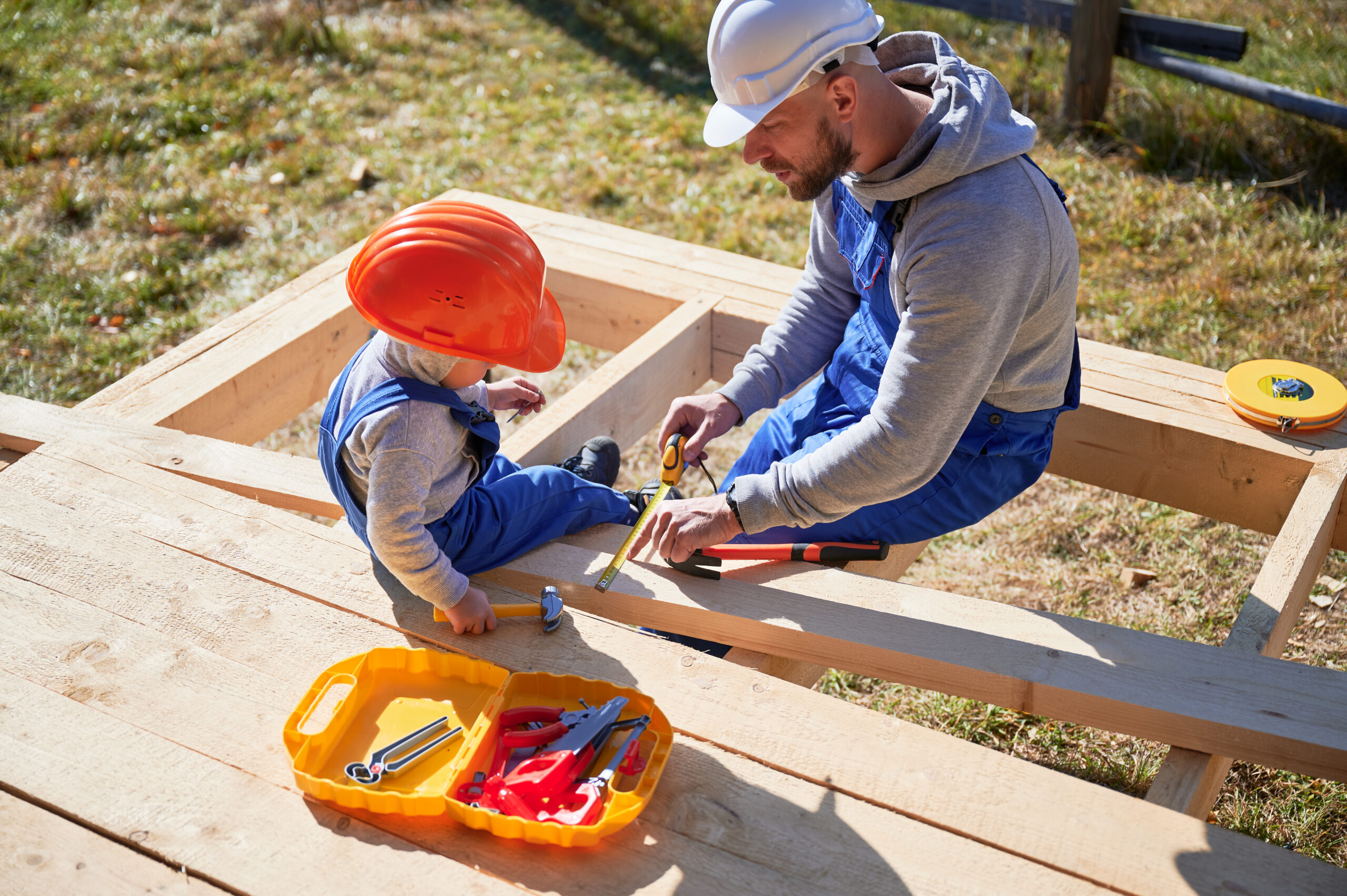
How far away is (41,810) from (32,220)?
497 cm

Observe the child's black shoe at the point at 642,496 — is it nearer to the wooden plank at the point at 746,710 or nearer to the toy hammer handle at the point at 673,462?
the toy hammer handle at the point at 673,462

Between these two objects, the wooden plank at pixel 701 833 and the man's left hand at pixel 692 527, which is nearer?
the wooden plank at pixel 701 833

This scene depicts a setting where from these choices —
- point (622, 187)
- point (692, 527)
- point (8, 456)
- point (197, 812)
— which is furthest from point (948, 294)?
point (622, 187)

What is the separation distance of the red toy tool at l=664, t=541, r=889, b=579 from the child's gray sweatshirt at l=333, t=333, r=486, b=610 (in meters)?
0.53

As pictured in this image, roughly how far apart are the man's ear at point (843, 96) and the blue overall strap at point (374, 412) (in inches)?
37.4

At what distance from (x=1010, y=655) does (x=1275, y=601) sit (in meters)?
0.70

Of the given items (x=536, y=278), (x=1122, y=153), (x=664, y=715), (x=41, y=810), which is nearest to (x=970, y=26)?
(x=1122, y=153)

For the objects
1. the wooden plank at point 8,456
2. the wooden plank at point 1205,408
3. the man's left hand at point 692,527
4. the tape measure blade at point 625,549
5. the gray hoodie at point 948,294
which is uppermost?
the gray hoodie at point 948,294

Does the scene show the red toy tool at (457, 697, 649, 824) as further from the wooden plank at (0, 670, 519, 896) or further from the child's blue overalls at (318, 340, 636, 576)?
the child's blue overalls at (318, 340, 636, 576)

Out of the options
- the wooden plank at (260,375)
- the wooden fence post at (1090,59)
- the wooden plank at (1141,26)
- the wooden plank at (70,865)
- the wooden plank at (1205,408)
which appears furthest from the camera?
the wooden fence post at (1090,59)

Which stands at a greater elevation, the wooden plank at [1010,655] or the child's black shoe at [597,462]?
the wooden plank at [1010,655]

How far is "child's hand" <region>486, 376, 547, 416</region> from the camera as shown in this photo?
255 cm

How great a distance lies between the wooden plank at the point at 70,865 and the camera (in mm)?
1587

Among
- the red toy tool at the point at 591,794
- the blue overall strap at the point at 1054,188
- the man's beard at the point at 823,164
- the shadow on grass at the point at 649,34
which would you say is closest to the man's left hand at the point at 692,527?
the red toy tool at the point at 591,794
